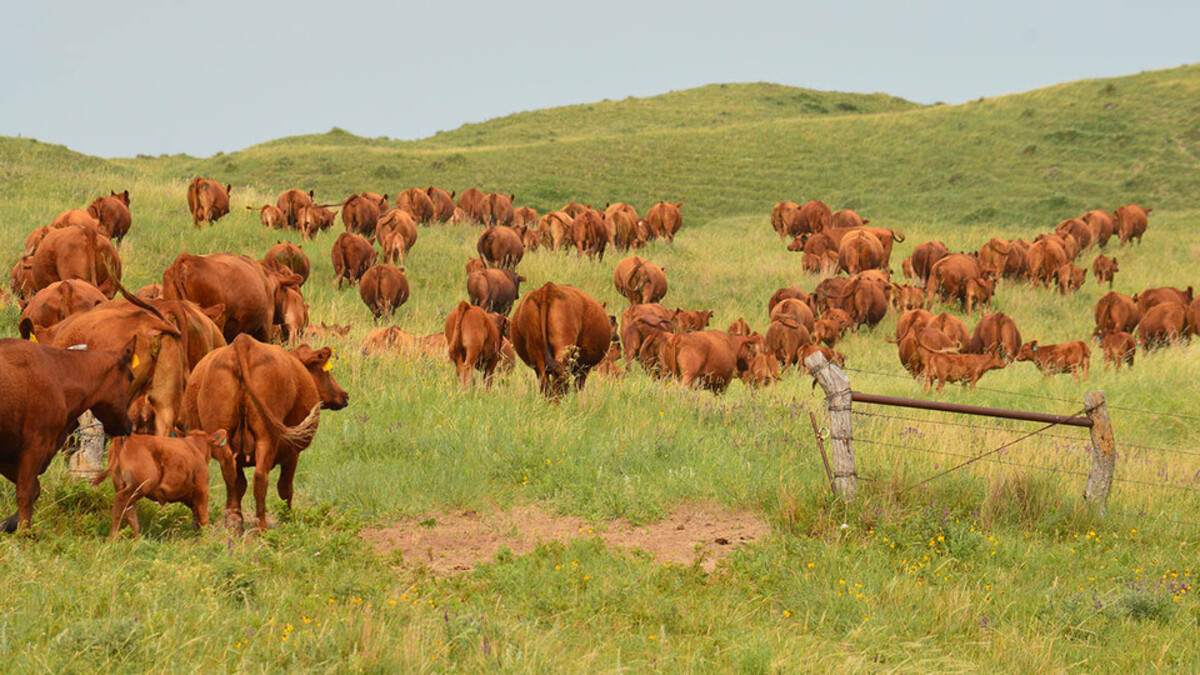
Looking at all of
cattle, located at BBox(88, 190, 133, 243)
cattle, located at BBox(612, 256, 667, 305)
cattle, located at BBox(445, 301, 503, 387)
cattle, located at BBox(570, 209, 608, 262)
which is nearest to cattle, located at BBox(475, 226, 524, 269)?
cattle, located at BBox(612, 256, 667, 305)

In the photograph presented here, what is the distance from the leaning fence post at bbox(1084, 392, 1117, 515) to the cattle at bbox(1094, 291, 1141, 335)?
1352 centimetres

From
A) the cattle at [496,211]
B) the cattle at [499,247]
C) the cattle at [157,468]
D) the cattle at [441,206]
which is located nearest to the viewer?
the cattle at [157,468]

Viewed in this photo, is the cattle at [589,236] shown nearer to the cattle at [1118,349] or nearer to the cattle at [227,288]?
the cattle at [1118,349]

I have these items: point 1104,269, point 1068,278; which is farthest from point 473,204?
point 1104,269

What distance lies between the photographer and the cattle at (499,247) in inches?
864

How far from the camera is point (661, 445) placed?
9.30 metres

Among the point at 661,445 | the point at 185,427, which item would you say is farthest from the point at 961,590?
the point at 185,427

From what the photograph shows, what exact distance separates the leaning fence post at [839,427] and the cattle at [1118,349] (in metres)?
11.4

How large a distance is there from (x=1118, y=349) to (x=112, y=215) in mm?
18508

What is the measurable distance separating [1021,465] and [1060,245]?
847 inches

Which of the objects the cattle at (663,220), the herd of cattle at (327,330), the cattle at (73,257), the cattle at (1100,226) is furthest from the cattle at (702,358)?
the cattle at (1100,226)

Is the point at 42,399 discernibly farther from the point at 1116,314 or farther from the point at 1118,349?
the point at 1116,314

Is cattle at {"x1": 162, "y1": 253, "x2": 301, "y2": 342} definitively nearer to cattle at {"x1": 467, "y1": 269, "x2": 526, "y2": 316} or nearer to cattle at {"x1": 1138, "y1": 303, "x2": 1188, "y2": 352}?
cattle at {"x1": 467, "y1": 269, "x2": 526, "y2": 316}

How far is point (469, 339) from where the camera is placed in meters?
11.6
